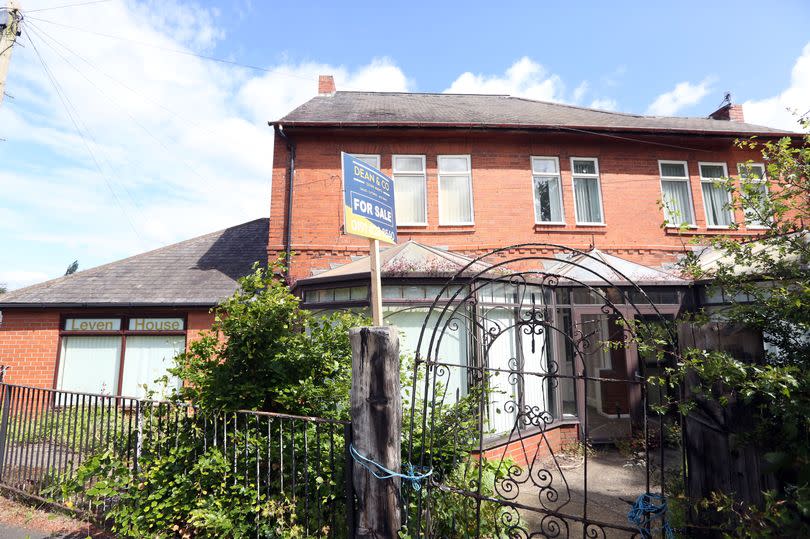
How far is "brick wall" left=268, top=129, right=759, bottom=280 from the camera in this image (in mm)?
10008

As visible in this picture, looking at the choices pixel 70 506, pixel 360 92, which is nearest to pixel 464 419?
pixel 70 506

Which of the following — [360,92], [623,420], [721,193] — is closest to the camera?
[623,420]

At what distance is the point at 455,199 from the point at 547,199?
2.54m

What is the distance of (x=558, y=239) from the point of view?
34.4ft

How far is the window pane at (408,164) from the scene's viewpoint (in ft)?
34.8

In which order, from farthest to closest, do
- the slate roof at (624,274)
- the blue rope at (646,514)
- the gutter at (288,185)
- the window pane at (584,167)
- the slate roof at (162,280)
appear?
1. the window pane at (584,167)
2. the gutter at (288,185)
3. the slate roof at (162,280)
4. the slate roof at (624,274)
5. the blue rope at (646,514)

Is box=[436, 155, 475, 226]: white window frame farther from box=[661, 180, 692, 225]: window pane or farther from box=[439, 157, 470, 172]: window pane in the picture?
box=[661, 180, 692, 225]: window pane

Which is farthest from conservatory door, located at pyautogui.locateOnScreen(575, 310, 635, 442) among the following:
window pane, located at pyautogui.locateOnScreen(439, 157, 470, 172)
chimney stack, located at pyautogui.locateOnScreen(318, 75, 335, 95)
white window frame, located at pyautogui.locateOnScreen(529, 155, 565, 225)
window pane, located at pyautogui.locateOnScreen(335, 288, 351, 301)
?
chimney stack, located at pyautogui.locateOnScreen(318, 75, 335, 95)

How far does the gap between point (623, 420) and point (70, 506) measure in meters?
9.23

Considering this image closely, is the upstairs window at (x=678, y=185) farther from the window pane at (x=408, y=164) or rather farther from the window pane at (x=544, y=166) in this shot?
the window pane at (x=408, y=164)

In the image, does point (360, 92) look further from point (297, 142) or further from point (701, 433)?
point (701, 433)

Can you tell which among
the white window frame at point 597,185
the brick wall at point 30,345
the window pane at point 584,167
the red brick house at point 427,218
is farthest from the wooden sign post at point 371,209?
the brick wall at point 30,345

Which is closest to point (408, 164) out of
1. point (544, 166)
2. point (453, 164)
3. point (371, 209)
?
point (453, 164)

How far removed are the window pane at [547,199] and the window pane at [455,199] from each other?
1.88m
